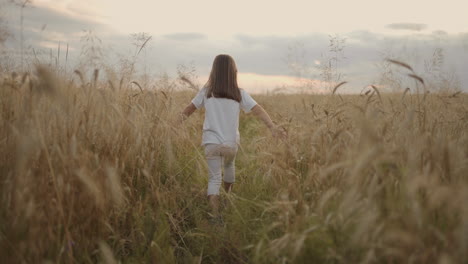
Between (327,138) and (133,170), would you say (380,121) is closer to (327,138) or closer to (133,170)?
(327,138)

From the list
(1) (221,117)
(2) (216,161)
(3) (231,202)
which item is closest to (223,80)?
(1) (221,117)

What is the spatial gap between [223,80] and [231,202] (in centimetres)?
147

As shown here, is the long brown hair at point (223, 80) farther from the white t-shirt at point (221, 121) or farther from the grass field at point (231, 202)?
the grass field at point (231, 202)

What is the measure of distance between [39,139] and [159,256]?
1.03 metres

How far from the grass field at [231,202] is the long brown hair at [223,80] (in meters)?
0.70

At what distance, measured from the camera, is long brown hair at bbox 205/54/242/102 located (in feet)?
10.7

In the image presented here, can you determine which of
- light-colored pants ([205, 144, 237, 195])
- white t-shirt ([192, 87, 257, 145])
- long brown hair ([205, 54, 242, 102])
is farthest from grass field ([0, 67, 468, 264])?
long brown hair ([205, 54, 242, 102])

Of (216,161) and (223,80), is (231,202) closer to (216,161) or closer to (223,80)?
(216,161)

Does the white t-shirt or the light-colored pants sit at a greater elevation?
the white t-shirt

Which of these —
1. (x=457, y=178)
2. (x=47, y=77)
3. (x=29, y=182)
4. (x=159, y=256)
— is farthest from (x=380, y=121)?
(x=29, y=182)

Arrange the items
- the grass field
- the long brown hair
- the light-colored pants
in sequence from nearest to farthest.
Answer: the grass field
the light-colored pants
the long brown hair

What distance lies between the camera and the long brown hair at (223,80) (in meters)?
3.27

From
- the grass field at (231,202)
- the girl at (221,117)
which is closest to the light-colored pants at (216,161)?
the girl at (221,117)

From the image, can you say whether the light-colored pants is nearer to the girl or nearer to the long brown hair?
the girl
